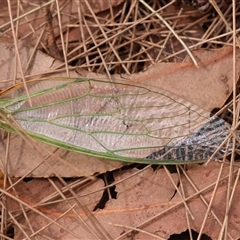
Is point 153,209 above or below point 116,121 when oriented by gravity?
below

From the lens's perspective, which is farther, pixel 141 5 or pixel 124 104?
pixel 141 5

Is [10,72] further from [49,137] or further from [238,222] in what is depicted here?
[238,222]

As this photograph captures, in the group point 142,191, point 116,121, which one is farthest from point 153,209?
point 116,121

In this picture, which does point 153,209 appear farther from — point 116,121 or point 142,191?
point 116,121

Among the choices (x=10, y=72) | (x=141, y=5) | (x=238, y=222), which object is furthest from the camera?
(x=141, y=5)

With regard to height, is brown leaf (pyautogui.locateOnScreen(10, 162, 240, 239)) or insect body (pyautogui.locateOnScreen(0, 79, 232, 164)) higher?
insect body (pyautogui.locateOnScreen(0, 79, 232, 164))

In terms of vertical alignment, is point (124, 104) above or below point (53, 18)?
below

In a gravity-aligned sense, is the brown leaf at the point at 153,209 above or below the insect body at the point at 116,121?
below

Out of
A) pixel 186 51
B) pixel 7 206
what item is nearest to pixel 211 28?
pixel 186 51
